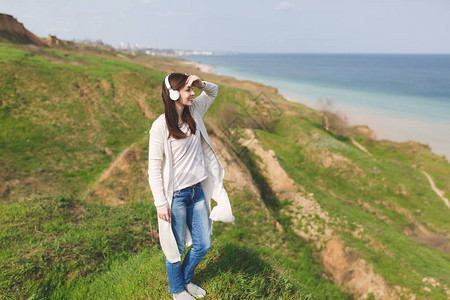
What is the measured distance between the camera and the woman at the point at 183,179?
105 inches

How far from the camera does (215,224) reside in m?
8.37

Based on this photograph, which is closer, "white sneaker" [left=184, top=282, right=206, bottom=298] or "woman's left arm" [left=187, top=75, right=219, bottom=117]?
"woman's left arm" [left=187, top=75, right=219, bottom=117]

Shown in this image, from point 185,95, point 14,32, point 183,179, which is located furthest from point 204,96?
point 14,32

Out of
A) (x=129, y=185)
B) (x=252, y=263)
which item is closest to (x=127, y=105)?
(x=129, y=185)

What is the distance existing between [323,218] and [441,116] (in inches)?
2140

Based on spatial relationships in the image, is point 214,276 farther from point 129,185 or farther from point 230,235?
point 129,185

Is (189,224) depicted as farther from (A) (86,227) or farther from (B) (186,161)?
(A) (86,227)

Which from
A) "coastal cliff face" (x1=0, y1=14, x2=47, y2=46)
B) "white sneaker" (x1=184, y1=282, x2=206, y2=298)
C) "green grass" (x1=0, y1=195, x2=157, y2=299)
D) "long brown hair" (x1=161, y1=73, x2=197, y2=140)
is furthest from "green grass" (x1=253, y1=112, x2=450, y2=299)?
"coastal cliff face" (x1=0, y1=14, x2=47, y2=46)

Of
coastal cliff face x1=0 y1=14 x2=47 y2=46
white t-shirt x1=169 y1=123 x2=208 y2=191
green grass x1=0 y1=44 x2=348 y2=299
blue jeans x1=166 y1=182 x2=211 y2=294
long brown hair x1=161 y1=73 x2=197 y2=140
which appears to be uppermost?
coastal cliff face x1=0 y1=14 x2=47 y2=46

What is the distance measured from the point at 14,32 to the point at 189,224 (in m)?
50.5

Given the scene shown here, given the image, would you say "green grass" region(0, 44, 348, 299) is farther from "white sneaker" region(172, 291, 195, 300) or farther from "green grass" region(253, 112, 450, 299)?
"green grass" region(253, 112, 450, 299)

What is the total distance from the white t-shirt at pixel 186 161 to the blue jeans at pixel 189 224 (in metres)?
0.11

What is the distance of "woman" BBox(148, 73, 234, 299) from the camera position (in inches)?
105

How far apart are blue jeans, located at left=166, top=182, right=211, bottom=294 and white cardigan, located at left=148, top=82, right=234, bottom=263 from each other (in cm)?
10
